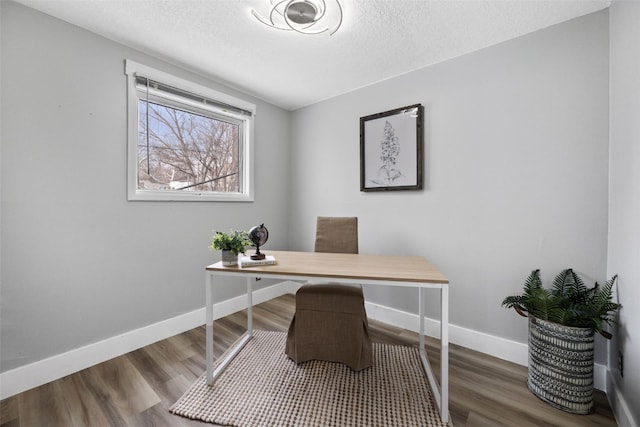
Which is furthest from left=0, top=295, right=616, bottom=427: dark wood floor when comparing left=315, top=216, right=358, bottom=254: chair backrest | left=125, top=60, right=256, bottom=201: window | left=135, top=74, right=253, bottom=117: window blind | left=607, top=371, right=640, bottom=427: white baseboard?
left=135, top=74, right=253, bottom=117: window blind

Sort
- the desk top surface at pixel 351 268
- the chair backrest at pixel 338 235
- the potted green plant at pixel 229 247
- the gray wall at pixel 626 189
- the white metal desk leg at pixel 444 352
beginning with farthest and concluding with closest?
the chair backrest at pixel 338 235
the potted green plant at pixel 229 247
the desk top surface at pixel 351 268
the white metal desk leg at pixel 444 352
the gray wall at pixel 626 189

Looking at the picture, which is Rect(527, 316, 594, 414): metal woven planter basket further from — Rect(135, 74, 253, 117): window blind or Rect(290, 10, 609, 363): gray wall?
Rect(135, 74, 253, 117): window blind

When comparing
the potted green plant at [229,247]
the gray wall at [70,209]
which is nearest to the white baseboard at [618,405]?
the potted green plant at [229,247]

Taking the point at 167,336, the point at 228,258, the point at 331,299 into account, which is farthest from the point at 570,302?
the point at 167,336

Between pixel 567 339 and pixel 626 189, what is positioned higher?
pixel 626 189

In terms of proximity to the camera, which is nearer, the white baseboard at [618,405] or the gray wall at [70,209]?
the white baseboard at [618,405]

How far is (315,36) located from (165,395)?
2.50 metres

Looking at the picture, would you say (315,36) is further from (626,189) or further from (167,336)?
(167,336)

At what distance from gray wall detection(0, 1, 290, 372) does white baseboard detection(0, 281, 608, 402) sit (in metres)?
0.07

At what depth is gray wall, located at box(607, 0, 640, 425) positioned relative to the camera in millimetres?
1196

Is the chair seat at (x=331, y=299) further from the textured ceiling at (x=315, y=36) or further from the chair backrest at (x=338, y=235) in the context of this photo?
the textured ceiling at (x=315, y=36)

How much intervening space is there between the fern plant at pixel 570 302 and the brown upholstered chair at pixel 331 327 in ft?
3.21

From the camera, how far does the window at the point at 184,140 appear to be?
2076 mm

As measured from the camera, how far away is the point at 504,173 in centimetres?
190
